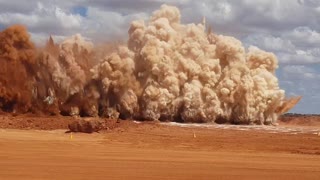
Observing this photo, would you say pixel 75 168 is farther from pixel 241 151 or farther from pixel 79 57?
pixel 79 57

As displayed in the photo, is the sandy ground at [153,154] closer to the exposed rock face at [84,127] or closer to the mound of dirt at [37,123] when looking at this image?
the mound of dirt at [37,123]

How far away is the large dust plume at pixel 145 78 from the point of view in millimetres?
41312

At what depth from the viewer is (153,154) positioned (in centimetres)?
2253

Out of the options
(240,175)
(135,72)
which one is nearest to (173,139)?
(240,175)

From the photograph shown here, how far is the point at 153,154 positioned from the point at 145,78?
21.2m

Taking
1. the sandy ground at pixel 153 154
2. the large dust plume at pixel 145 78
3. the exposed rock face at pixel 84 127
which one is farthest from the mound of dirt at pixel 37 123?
the large dust plume at pixel 145 78

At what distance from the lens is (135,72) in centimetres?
4369

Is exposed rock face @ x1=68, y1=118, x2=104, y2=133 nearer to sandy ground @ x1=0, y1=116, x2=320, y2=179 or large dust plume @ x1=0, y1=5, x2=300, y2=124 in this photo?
sandy ground @ x1=0, y1=116, x2=320, y2=179

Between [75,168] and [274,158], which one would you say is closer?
[75,168]

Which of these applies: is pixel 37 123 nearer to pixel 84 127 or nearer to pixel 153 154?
pixel 84 127

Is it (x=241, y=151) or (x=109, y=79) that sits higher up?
(x=109, y=79)

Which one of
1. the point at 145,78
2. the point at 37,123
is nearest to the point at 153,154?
the point at 37,123

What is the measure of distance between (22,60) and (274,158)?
920 inches

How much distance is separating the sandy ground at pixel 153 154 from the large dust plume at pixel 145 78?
21.0ft
